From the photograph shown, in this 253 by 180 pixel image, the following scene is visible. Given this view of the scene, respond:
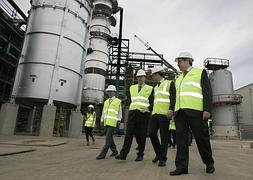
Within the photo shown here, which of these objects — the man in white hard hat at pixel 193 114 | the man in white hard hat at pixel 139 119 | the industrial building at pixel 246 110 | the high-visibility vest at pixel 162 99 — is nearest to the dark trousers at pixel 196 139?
the man in white hard hat at pixel 193 114

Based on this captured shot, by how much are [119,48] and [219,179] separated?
107ft

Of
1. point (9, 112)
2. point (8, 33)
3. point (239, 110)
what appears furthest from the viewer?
point (239, 110)

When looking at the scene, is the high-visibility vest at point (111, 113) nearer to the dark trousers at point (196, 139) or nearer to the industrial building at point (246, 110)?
the dark trousers at point (196, 139)

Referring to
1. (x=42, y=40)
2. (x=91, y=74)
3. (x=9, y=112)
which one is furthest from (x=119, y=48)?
(x=9, y=112)

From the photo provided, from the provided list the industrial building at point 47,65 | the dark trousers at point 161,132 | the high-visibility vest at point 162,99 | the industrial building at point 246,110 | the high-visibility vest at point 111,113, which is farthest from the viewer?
the industrial building at point 246,110

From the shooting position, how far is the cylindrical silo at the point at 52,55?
16.7 metres

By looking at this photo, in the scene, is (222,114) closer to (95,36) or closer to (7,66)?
(95,36)

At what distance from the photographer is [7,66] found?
25453mm

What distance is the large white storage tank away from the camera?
33.7m

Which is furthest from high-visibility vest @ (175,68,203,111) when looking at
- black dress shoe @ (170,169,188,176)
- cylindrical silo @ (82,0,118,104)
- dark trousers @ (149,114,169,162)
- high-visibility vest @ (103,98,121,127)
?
cylindrical silo @ (82,0,118,104)

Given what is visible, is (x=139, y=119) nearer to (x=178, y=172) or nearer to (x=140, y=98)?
(x=140, y=98)

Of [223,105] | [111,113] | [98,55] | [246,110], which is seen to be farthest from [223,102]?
[111,113]

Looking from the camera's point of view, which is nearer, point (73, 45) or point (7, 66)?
point (73, 45)

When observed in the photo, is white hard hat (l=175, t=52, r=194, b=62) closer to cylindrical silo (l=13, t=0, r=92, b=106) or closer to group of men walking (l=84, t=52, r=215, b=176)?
group of men walking (l=84, t=52, r=215, b=176)
